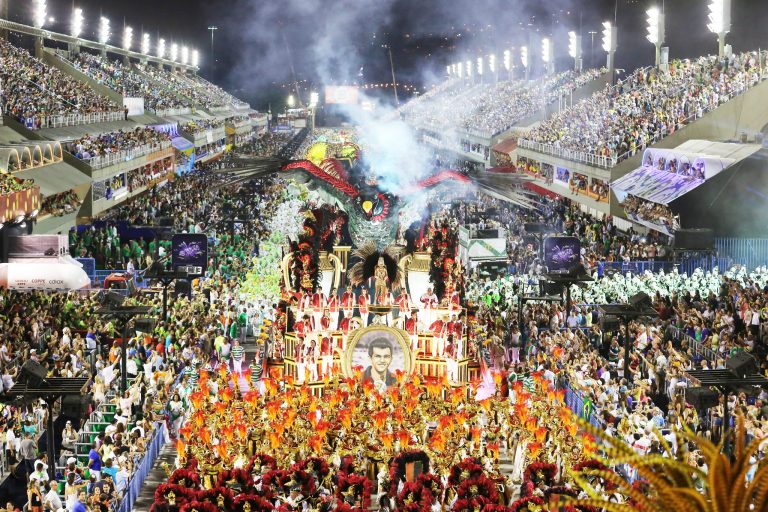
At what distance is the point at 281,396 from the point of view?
68.3 ft

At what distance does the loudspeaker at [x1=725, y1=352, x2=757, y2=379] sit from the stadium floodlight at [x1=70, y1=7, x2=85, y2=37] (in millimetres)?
66158

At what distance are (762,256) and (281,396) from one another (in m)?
19.3

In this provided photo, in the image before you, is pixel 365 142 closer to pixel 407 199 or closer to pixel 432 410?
pixel 407 199

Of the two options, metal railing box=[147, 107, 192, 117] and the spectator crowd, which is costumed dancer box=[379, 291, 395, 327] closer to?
the spectator crowd

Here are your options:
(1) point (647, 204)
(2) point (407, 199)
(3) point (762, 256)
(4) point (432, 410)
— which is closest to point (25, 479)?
(4) point (432, 410)

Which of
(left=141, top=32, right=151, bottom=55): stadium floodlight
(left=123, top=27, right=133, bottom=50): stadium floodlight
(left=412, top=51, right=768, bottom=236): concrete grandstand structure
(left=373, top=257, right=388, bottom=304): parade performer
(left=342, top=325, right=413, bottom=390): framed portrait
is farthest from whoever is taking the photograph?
(left=141, top=32, right=151, bottom=55): stadium floodlight

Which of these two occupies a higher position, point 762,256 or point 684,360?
point 762,256

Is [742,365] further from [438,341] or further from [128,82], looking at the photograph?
[128,82]

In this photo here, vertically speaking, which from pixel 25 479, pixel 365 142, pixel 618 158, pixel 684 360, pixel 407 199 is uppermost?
pixel 365 142

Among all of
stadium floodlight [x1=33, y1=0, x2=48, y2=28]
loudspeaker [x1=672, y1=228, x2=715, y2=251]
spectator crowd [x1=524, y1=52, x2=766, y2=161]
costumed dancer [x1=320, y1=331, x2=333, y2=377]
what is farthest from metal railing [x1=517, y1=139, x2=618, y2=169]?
stadium floodlight [x1=33, y1=0, x2=48, y2=28]

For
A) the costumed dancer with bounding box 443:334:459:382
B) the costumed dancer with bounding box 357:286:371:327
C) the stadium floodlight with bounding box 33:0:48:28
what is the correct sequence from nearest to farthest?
the costumed dancer with bounding box 443:334:459:382 < the costumed dancer with bounding box 357:286:371:327 < the stadium floodlight with bounding box 33:0:48:28

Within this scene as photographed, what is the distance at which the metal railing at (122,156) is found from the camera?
147 feet

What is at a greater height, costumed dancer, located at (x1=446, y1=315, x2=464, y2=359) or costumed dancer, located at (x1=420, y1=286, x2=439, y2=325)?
costumed dancer, located at (x1=420, y1=286, x2=439, y2=325)

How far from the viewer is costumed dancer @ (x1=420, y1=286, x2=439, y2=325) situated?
2466cm
